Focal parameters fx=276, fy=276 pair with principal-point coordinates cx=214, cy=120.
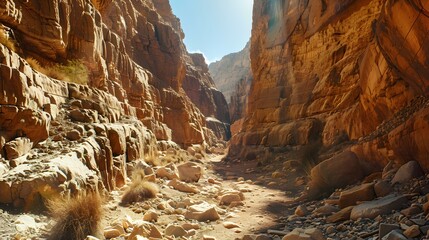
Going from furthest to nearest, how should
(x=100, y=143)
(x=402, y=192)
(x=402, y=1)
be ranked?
(x=100, y=143)
(x=402, y=1)
(x=402, y=192)

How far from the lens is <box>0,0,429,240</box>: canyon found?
4.30 meters

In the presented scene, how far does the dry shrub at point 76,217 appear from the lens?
3.82 metres

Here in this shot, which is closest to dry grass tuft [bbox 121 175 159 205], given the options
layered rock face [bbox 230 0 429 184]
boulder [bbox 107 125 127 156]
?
boulder [bbox 107 125 127 156]

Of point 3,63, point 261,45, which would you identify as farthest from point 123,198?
point 261,45

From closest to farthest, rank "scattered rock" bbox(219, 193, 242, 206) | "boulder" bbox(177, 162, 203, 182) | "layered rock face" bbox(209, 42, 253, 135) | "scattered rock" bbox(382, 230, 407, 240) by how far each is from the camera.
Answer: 1. "scattered rock" bbox(382, 230, 407, 240)
2. "scattered rock" bbox(219, 193, 242, 206)
3. "boulder" bbox(177, 162, 203, 182)
4. "layered rock face" bbox(209, 42, 253, 135)

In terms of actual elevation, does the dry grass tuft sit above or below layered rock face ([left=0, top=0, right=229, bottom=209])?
below

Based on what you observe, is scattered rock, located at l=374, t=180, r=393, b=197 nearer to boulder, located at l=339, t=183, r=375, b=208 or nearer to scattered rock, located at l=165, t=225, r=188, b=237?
boulder, located at l=339, t=183, r=375, b=208

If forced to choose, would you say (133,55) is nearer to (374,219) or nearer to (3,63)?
(3,63)

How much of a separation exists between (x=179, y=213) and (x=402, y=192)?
4299 mm

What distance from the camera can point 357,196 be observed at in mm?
4707

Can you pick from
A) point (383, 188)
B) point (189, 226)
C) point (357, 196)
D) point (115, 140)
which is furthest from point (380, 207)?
point (115, 140)

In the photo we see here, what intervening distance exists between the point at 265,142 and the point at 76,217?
17.6 meters

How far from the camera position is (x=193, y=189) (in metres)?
8.70

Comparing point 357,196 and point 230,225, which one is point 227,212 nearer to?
point 230,225
